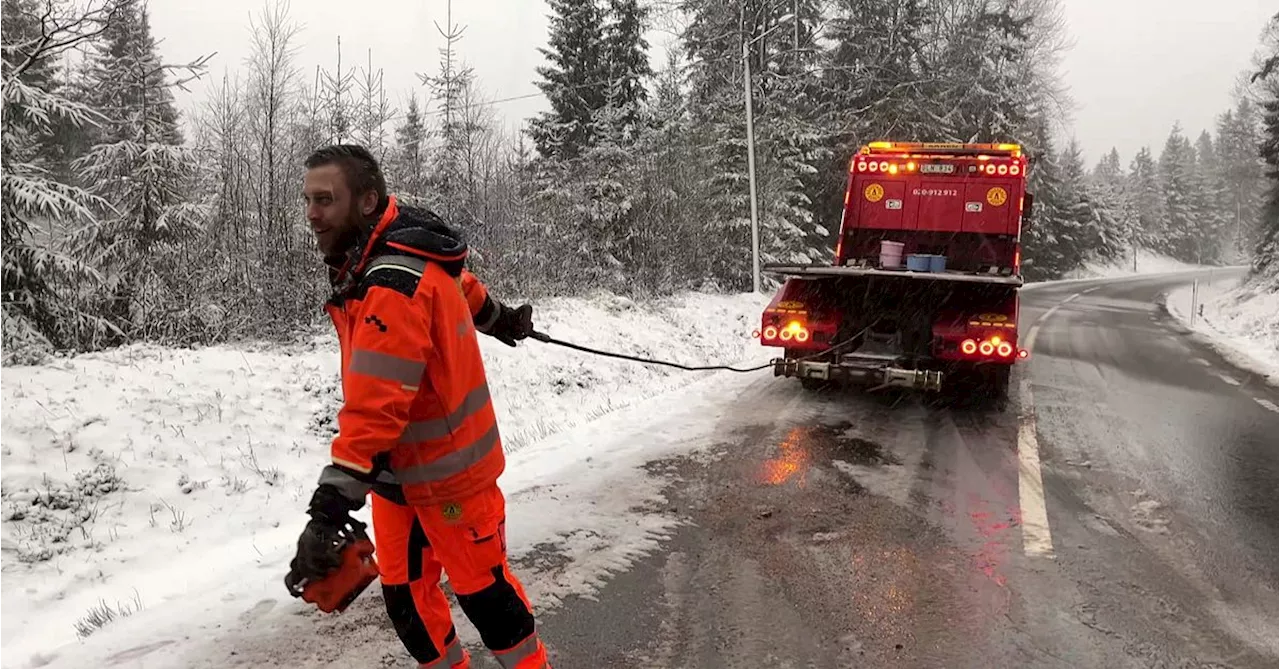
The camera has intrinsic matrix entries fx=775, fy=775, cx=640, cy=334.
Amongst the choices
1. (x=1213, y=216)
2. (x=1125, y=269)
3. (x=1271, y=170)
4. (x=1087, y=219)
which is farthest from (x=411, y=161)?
(x=1213, y=216)

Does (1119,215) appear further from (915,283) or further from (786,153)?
(915,283)

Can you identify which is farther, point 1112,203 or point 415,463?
point 1112,203

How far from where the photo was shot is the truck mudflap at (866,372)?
7188mm

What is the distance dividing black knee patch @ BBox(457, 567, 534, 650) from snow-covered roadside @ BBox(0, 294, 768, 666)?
184cm

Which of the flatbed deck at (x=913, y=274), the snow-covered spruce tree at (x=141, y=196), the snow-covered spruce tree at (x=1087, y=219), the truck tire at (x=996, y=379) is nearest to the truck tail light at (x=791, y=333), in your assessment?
the flatbed deck at (x=913, y=274)

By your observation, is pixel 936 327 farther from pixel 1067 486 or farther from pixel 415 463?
pixel 415 463

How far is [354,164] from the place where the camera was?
226 centimetres

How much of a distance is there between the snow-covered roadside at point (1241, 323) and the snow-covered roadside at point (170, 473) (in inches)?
399

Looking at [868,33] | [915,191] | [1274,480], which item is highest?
[868,33]

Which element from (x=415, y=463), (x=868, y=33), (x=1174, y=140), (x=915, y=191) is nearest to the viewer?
(x=415, y=463)

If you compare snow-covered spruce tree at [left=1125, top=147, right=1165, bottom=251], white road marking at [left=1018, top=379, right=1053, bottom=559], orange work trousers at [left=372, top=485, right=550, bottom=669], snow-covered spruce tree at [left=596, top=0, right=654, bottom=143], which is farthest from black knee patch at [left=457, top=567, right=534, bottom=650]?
snow-covered spruce tree at [left=1125, top=147, right=1165, bottom=251]

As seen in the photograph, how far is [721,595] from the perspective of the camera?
3650 mm

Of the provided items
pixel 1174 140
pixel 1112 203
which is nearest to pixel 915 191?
pixel 1112 203

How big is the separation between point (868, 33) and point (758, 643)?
88.7 feet
